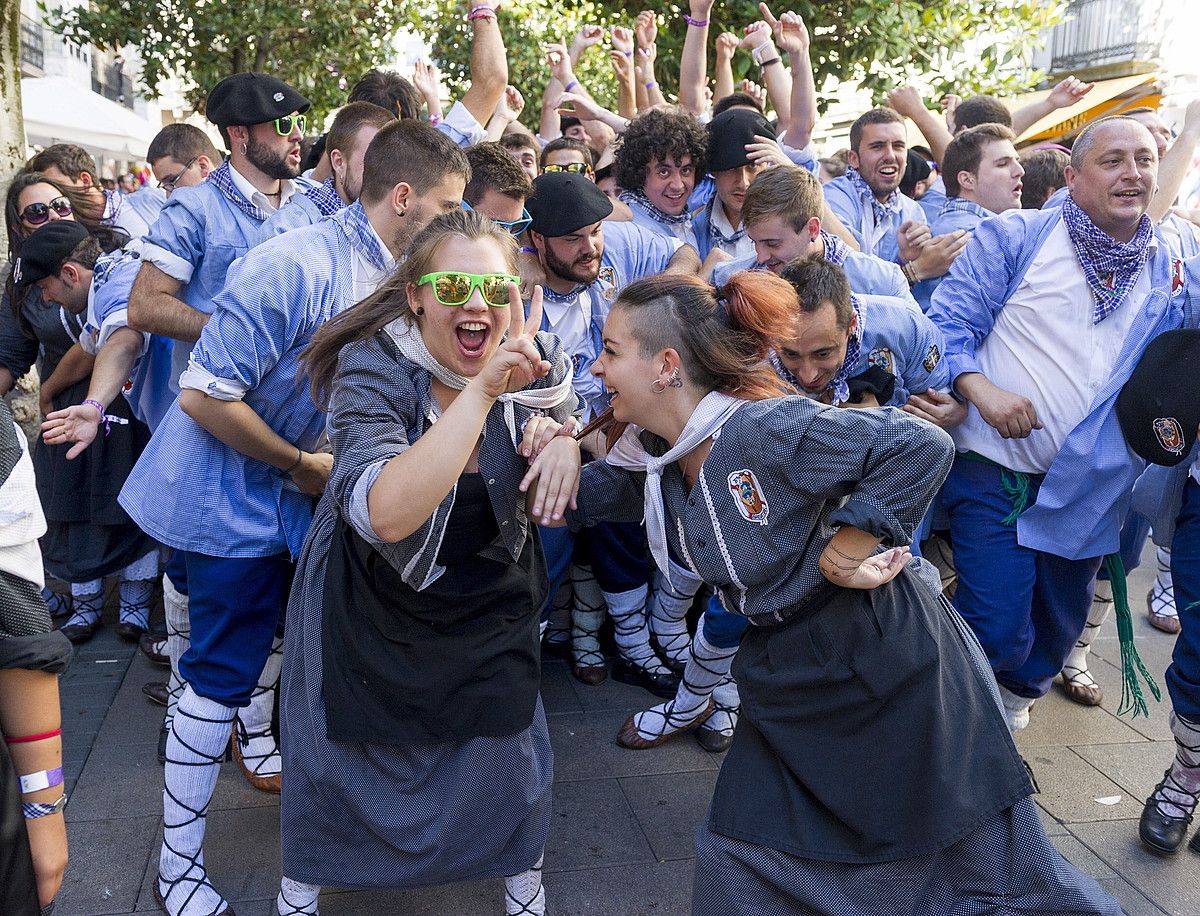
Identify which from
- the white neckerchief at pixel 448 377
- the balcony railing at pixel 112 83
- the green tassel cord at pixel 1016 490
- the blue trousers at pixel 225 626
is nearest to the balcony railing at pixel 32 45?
the balcony railing at pixel 112 83

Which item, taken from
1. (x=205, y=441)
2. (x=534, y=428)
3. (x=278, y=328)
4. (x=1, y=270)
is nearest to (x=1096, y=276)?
(x=534, y=428)

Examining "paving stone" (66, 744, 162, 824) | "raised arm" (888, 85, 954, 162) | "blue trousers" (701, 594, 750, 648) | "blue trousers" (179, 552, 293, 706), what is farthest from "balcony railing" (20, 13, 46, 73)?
"blue trousers" (701, 594, 750, 648)

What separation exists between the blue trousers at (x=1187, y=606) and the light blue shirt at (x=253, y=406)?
2.55 meters

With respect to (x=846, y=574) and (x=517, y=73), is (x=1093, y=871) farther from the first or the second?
(x=517, y=73)

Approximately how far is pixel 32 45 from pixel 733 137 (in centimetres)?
2650

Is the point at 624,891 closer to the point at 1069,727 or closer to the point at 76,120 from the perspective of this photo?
the point at 1069,727

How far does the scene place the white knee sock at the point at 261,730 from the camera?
354 centimetres

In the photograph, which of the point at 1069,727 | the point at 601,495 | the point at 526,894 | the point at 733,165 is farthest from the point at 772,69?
the point at 526,894

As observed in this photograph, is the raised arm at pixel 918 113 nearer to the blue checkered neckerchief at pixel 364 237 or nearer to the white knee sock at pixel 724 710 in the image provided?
the white knee sock at pixel 724 710

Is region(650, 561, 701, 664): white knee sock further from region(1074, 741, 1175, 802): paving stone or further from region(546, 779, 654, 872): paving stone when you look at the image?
region(1074, 741, 1175, 802): paving stone

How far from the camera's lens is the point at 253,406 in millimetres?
2908

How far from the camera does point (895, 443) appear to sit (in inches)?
87.1

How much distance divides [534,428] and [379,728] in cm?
75

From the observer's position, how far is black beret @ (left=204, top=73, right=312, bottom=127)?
12.2 feet
